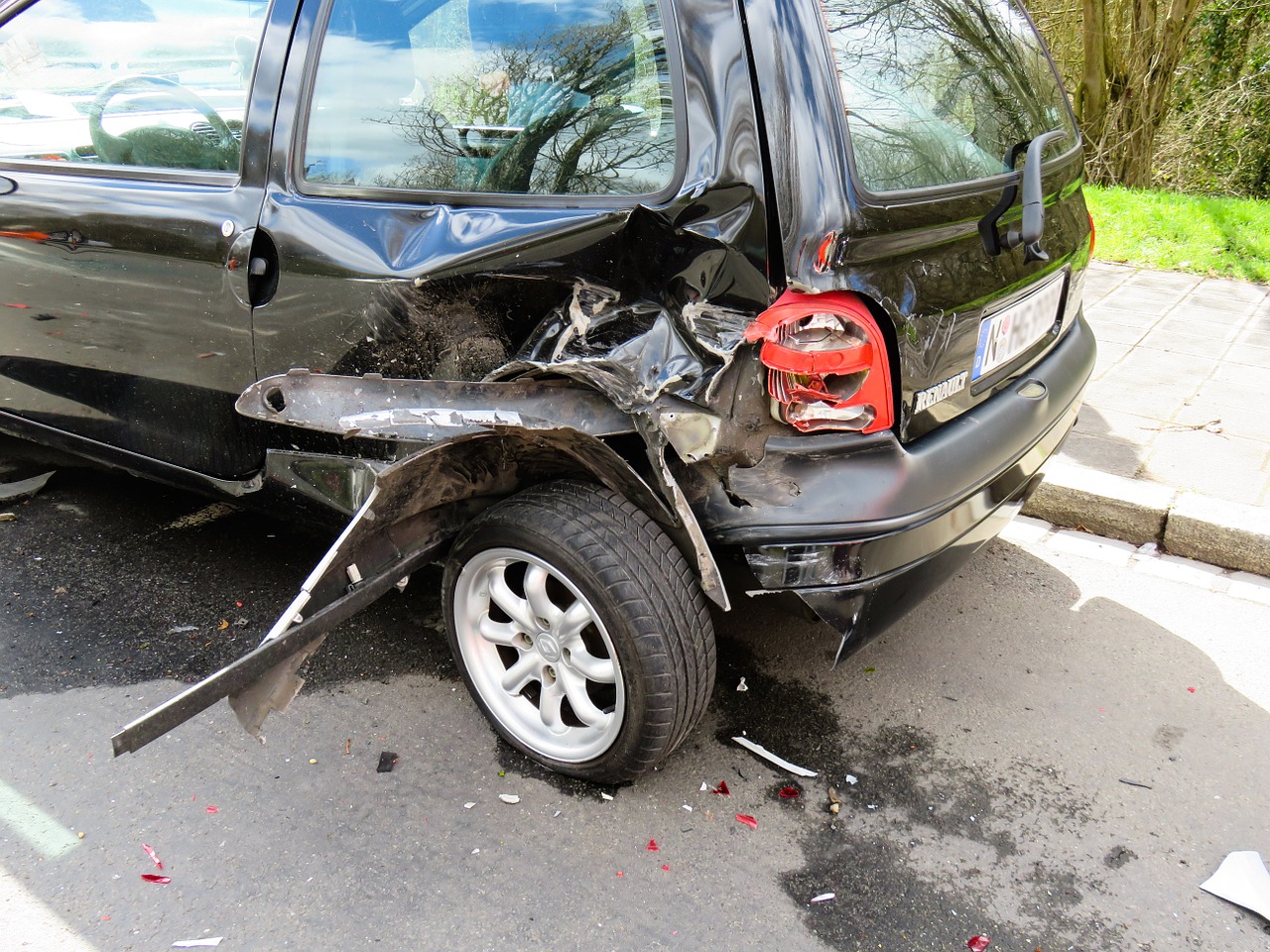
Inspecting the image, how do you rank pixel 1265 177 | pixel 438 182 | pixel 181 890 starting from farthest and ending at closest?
1. pixel 1265 177
2. pixel 438 182
3. pixel 181 890

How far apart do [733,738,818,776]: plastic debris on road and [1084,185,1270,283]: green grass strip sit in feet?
18.6

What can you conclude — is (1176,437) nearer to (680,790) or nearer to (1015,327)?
(1015,327)

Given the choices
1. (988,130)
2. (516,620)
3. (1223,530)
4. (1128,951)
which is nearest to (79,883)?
(516,620)

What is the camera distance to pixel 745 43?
2051mm

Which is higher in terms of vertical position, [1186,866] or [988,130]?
[988,130]

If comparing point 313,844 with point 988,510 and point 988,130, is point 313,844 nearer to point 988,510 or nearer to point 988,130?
point 988,510

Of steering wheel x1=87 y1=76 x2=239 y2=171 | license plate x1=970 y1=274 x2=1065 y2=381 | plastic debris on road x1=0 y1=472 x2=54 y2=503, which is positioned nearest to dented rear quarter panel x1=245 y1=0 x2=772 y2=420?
steering wheel x1=87 y1=76 x2=239 y2=171

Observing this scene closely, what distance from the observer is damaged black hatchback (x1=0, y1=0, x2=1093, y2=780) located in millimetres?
2074

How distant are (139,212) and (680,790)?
2.11m

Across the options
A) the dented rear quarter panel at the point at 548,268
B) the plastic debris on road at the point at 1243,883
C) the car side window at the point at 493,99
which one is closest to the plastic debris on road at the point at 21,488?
the dented rear quarter panel at the point at 548,268

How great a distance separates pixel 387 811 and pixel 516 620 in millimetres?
547

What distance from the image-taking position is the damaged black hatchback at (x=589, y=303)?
81.7 inches

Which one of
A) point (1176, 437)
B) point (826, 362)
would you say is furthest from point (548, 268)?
point (1176, 437)

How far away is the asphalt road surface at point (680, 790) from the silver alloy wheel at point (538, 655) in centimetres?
13
